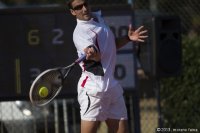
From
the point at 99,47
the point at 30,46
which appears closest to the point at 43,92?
the point at 99,47

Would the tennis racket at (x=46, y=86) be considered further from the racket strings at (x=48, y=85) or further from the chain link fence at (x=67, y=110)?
the chain link fence at (x=67, y=110)

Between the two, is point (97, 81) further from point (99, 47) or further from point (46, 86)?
point (46, 86)

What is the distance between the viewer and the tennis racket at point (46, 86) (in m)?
7.07

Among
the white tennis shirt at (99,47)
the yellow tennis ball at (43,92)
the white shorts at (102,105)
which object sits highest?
the white tennis shirt at (99,47)

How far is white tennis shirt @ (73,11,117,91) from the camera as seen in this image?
22.9 ft

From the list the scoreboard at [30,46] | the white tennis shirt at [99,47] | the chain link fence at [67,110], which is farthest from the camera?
the chain link fence at [67,110]

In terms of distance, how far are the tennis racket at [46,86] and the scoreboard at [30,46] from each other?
241cm

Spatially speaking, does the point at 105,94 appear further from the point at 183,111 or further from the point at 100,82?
the point at 183,111

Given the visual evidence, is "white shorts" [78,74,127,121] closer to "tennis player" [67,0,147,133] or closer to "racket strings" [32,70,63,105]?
"tennis player" [67,0,147,133]

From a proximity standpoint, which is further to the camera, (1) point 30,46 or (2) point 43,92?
(1) point 30,46

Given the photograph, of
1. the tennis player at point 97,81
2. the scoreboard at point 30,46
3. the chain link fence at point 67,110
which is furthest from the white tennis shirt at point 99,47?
the chain link fence at point 67,110

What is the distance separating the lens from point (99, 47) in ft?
22.9

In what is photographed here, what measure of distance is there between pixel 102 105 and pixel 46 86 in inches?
20.5

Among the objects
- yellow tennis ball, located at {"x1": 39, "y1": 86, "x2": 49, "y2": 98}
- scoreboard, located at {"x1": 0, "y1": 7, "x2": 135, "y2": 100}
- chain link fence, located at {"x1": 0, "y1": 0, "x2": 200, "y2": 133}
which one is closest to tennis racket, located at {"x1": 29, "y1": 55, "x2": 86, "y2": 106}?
yellow tennis ball, located at {"x1": 39, "y1": 86, "x2": 49, "y2": 98}
